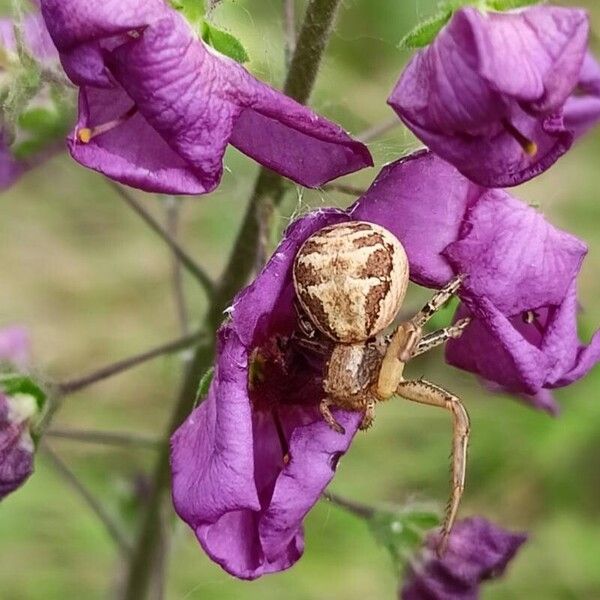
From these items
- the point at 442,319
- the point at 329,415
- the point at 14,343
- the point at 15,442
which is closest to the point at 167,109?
the point at 329,415

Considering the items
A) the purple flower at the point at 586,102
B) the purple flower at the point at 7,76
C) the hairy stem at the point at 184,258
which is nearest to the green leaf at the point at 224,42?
the purple flower at the point at 7,76

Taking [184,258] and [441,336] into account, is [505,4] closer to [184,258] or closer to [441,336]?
[441,336]

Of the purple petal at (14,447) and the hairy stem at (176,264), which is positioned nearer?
the purple petal at (14,447)

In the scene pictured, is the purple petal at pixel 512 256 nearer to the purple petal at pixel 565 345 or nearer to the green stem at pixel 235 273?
the purple petal at pixel 565 345

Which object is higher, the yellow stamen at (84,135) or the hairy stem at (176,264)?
the yellow stamen at (84,135)

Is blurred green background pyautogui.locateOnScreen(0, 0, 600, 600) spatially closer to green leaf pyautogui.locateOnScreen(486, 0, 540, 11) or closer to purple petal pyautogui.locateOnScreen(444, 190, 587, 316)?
purple petal pyautogui.locateOnScreen(444, 190, 587, 316)

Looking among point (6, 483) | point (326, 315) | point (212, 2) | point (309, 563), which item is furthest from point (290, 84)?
point (309, 563)

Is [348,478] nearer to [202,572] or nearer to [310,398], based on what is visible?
[202,572]
